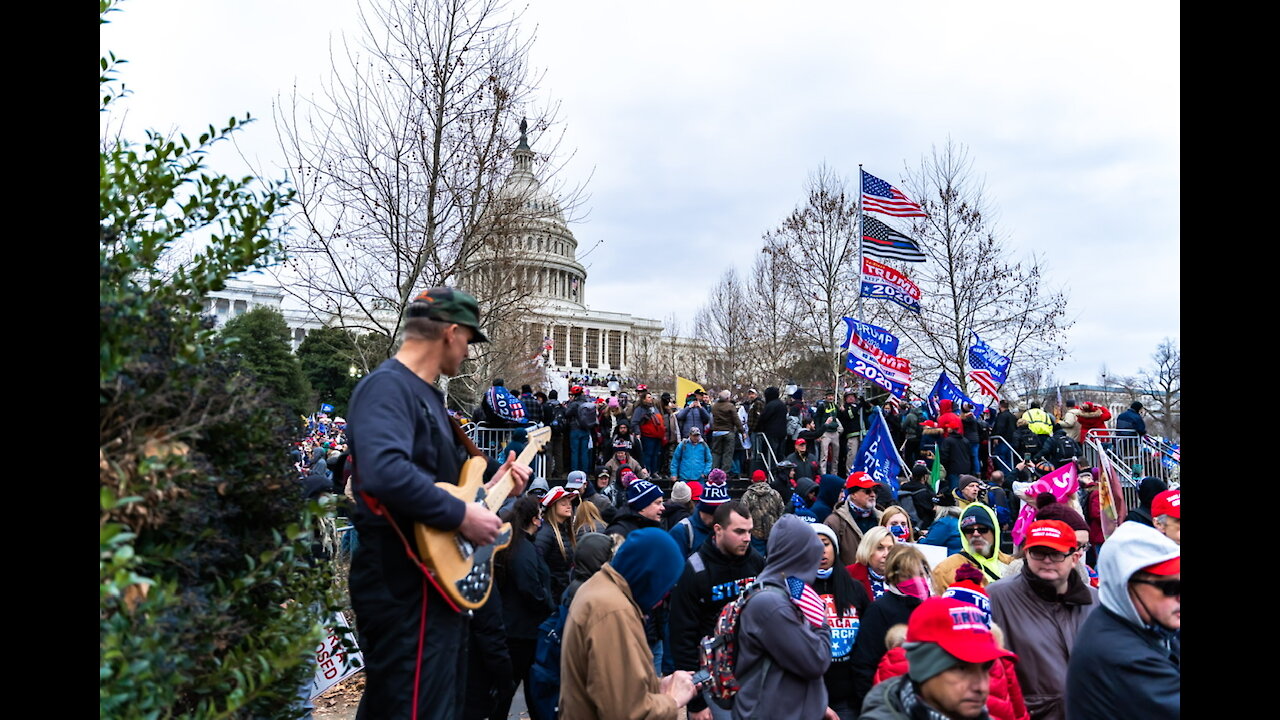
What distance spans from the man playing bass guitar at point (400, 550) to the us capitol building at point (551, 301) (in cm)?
65

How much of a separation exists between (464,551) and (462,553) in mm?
15

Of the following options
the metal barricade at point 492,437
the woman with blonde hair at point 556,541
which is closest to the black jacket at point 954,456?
the metal barricade at point 492,437

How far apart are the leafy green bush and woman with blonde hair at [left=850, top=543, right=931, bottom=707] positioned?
3607mm

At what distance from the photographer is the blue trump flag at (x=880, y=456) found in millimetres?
13828

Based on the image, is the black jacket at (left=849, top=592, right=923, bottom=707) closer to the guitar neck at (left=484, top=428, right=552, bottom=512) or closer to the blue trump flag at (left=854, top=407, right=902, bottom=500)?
the guitar neck at (left=484, top=428, right=552, bottom=512)

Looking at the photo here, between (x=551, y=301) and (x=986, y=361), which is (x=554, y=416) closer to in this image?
(x=986, y=361)

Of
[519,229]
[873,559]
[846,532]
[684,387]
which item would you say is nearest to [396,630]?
[873,559]

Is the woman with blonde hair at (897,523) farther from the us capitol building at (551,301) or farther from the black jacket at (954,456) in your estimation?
the black jacket at (954,456)

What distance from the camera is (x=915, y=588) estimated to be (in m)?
5.52
